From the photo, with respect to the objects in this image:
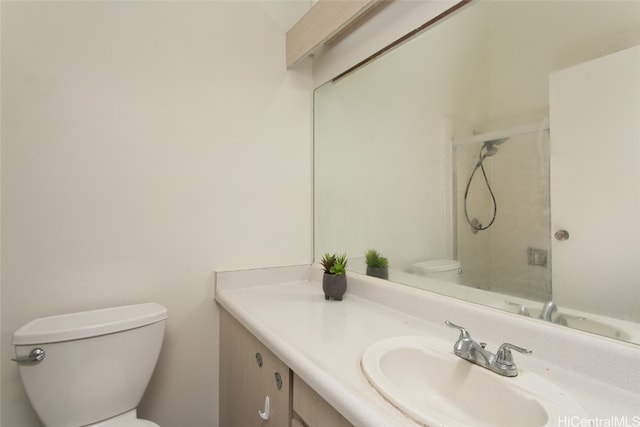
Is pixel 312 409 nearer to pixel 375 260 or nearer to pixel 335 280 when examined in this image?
pixel 335 280

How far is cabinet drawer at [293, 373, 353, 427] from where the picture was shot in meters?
0.61

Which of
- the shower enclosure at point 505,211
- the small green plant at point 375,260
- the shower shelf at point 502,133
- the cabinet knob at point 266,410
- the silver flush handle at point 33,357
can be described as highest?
the shower shelf at point 502,133

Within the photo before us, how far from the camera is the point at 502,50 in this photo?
1.40 meters

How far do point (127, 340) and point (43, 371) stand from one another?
21cm

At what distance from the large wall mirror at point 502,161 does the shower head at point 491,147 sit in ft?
0.04

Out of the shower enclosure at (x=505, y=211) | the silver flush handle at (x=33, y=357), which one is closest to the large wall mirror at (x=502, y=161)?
the shower enclosure at (x=505, y=211)

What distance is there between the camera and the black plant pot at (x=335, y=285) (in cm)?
119

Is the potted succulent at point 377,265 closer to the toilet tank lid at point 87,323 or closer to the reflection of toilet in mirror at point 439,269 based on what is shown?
the reflection of toilet in mirror at point 439,269

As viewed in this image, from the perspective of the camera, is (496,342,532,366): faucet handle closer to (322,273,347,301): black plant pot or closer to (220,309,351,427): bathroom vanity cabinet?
(220,309,351,427): bathroom vanity cabinet

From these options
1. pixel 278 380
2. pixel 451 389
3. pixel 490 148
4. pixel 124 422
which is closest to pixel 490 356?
pixel 451 389

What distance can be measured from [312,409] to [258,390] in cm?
33

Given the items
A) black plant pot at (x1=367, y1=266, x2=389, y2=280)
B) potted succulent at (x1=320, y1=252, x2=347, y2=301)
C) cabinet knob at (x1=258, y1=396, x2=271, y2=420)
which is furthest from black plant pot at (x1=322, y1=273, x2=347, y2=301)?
cabinet knob at (x1=258, y1=396, x2=271, y2=420)

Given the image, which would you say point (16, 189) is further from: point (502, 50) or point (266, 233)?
point (502, 50)

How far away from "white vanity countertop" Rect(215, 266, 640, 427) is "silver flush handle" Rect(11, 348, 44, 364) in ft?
1.79
